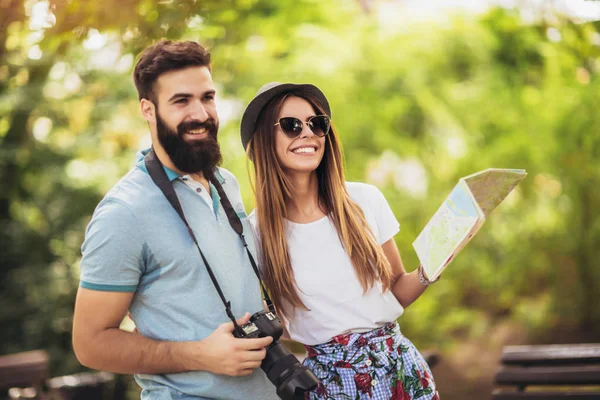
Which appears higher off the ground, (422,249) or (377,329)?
(422,249)

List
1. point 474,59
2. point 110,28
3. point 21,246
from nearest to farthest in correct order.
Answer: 1. point 110,28
2. point 474,59
3. point 21,246

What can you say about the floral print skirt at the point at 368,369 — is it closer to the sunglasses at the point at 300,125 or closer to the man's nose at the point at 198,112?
the sunglasses at the point at 300,125

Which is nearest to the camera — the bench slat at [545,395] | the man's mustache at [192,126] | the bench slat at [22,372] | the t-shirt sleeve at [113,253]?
the t-shirt sleeve at [113,253]

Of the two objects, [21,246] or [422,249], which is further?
[21,246]

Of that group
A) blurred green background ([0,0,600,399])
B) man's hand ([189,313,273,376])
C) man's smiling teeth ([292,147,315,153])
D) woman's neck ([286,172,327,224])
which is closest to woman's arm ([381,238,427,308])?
woman's neck ([286,172,327,224])

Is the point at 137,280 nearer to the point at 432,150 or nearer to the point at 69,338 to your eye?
the point at 432,150

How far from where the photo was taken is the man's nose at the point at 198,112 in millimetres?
2432

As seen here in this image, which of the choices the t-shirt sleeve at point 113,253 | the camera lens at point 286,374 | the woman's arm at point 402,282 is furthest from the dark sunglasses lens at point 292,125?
the camera lens at point 286,374

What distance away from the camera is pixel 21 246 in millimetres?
7531

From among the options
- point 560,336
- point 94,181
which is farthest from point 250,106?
point 94,181

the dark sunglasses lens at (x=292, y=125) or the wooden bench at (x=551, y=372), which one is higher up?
the dark sunglasses lens at (x=292, y=125)

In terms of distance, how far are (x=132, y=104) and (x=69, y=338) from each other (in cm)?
260

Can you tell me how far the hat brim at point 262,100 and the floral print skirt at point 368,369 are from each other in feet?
2.86

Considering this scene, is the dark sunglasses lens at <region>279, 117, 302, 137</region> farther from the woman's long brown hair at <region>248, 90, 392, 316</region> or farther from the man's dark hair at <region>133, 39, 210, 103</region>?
the man's dark hair at <region>133, 39, 210, 103</region>
